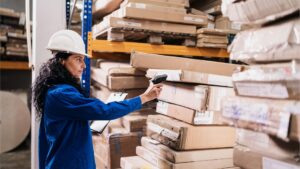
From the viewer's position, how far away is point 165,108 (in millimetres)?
2805

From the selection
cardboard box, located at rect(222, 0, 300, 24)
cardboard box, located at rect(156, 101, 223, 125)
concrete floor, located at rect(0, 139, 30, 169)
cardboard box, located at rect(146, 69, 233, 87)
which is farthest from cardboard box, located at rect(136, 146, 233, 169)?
concrete floor, located at rect(0, 139, 30, 169)

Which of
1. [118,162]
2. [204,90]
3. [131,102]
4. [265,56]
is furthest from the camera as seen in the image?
[118,162]

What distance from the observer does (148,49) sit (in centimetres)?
375

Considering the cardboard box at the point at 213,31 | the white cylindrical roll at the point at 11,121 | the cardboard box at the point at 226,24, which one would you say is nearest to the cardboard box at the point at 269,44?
the cardboard box at the point at 213,31

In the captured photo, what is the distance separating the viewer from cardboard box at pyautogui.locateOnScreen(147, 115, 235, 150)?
242cm

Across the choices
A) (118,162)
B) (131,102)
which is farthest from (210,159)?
(118,162)

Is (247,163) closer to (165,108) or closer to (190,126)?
(190,126)

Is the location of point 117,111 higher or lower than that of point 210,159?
higher

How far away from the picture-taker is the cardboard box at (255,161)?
4.62ft

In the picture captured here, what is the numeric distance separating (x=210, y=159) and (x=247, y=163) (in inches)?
36.6

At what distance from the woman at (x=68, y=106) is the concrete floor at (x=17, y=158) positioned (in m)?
4.05

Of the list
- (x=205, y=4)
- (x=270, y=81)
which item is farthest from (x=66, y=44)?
(x=205, y=4)

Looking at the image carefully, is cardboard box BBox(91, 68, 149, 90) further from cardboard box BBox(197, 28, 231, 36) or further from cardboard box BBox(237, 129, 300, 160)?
cardboard box BBox(237, 129, 300, 160)

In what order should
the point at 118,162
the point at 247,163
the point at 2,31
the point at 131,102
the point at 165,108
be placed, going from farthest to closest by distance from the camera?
1. the point at 2,31
2. the point at 118,162
3. the point at 165,108
4. the point at 131,102
5. the point at 247,163
